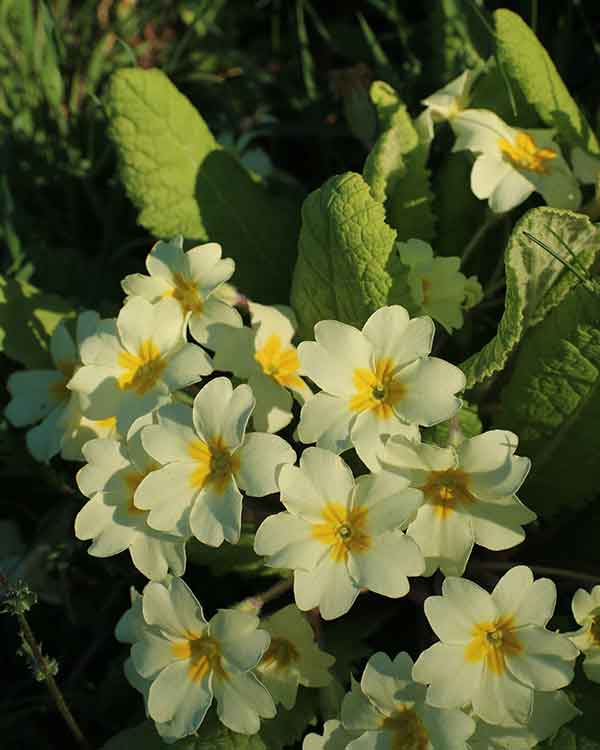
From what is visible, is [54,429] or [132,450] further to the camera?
[54,429]

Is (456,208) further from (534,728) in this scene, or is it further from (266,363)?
(534,728)

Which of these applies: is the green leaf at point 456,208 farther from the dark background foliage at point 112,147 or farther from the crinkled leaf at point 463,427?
the crinkled leaf at point 463,427

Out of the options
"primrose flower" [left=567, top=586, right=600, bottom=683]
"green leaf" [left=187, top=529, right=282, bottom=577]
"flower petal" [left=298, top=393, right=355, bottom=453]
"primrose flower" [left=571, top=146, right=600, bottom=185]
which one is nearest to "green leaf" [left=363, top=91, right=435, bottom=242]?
"primrose flower" [left=571, top=146, right=600, bottom=185]

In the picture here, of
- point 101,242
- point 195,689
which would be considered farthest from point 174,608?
point 101,242


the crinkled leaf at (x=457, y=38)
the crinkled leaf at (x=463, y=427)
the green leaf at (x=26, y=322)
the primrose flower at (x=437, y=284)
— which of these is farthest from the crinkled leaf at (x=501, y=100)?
the green leaf at (x=26, y=322)

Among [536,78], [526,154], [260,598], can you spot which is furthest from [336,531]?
[536,78]

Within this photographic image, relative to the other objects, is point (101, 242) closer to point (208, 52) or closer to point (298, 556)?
point (208, 52)
